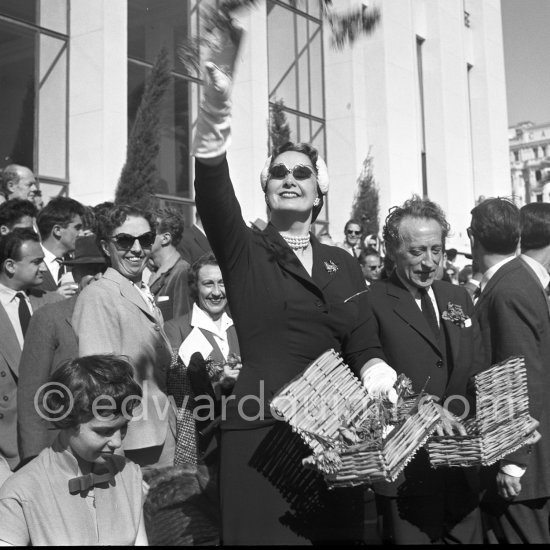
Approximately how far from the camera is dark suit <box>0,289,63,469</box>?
13.8ft

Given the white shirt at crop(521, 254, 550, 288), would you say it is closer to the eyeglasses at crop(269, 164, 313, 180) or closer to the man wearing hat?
the eyeglasses at crop(269, 164, 313, 180)

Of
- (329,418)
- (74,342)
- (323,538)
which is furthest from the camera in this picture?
(74,342)

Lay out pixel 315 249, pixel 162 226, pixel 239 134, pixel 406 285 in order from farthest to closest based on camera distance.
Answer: pixel 239 134 < pixel 162 226 < pixel 406 285 < pixel 315 249

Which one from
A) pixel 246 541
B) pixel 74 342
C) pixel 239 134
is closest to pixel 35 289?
pixel 74 342

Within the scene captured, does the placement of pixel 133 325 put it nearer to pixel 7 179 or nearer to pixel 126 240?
pixel 126 240

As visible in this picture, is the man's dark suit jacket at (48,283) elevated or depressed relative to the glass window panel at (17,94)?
depressed

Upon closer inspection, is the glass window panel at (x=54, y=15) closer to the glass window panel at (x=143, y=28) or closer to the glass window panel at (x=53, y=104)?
the glass window panel at (x=53, y=104)

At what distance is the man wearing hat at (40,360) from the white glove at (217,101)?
1.92 m

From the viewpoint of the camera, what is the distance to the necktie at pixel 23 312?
15.0 ft

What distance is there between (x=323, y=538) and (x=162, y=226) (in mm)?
3630

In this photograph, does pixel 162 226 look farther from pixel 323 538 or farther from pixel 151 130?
pixel 151 130

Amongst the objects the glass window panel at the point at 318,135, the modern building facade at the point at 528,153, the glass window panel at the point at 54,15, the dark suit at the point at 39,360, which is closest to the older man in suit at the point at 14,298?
the dark suit at the point at 39,360

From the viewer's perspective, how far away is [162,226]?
236 inches

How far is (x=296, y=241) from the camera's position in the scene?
9.94 ft
